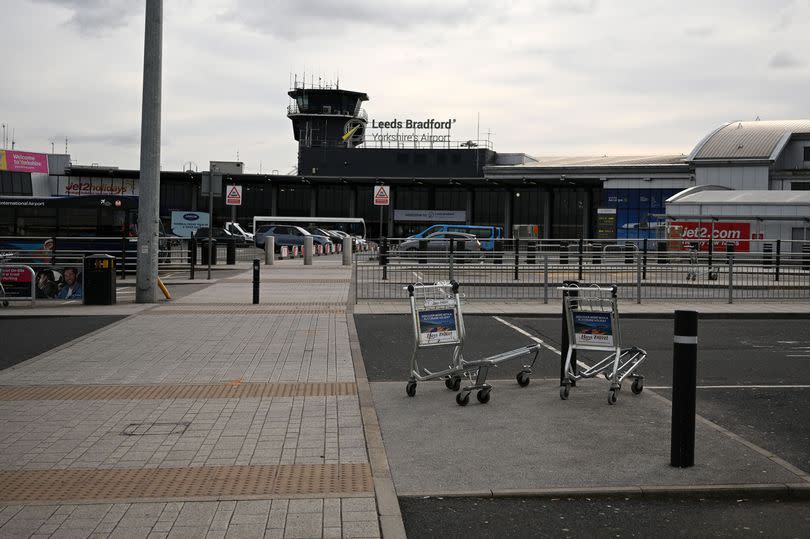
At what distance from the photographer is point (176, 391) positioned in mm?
9500

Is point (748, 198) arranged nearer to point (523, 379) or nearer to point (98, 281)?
point (98, 281)

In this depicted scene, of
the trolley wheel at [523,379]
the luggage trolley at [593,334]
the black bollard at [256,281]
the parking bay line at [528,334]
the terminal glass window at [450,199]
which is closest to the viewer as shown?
the luggage trolley at [593,334]

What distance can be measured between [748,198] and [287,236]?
84.2 ft

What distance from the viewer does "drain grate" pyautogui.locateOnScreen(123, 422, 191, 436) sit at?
300 inches

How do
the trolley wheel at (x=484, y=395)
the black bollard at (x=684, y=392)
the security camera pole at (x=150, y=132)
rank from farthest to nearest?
1. the security camera pole at (x=150, y=132)
2. the trolley wheel at (x=484, y=395)
3. the black bollard at (x=684, y=392)

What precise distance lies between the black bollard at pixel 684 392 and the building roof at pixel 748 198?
40357 millimetres

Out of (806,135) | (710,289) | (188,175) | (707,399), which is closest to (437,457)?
(707,399)

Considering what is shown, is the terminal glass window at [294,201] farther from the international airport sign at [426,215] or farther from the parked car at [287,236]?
the parked car at [287,236]

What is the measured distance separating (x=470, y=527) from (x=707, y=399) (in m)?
4.83

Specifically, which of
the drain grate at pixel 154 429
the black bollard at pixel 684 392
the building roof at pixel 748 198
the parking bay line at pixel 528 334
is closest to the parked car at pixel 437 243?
the building roof at pixel 748 198

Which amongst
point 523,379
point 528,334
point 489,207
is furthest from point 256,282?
point 489,207

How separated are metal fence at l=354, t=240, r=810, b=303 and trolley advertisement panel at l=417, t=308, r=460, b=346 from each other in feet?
36.5

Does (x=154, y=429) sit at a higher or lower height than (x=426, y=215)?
lower

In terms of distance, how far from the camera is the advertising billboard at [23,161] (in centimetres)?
8450
